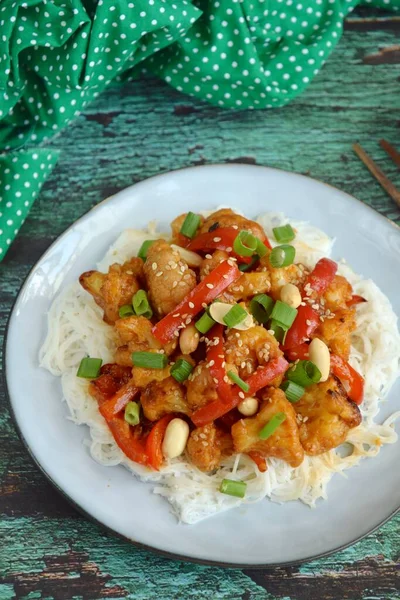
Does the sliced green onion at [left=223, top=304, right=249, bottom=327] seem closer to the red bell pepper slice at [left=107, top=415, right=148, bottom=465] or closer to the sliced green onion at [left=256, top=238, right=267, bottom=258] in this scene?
the sliced green onion at [left=256, top=238, right=267, bottom=258]

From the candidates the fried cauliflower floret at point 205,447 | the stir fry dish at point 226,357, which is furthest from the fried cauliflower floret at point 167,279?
the fried cauliflower floret at point 205,447

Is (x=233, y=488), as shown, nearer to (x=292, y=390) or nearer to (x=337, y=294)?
(x=292, y=390)

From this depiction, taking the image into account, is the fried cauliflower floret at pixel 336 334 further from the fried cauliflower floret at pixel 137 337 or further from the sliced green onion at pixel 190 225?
the sliced green onion at pixel 190 225

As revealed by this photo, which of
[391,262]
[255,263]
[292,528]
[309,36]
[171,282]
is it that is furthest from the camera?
[309,36]

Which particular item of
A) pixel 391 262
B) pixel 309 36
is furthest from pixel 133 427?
pixel 309 36

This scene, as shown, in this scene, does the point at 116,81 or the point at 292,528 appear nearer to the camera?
the point at 292,528

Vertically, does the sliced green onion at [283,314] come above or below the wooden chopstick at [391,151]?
below

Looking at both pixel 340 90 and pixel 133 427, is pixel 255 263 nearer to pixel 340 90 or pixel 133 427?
pixel 133 427

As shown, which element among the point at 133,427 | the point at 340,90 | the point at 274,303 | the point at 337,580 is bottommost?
the point at 337,580
